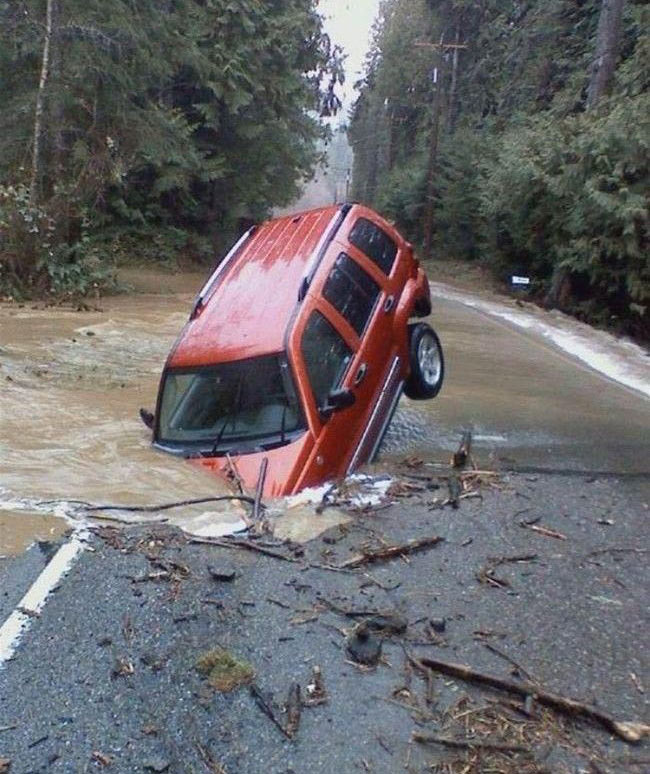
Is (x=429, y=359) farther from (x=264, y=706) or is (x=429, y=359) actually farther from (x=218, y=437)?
(x=264, y=706)

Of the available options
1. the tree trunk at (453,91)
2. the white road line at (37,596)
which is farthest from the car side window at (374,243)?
the tree trunk at (453,91)

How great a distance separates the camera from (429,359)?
28.4ft

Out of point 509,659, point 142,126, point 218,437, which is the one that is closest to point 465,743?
point 509,659

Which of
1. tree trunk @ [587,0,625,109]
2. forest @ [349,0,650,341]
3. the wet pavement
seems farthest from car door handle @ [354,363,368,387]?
tree trunk @ [587,0,625,109]

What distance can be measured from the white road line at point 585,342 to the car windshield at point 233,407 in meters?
6.82

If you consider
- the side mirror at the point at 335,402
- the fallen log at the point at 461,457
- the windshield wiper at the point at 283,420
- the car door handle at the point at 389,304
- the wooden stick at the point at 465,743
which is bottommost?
the fallen log at the point at 461,457

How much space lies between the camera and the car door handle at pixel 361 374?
Answer: 6.95m

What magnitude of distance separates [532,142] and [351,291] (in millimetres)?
16092

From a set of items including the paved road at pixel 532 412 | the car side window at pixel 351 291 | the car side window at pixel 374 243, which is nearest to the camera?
the car side window at pixel 351 291

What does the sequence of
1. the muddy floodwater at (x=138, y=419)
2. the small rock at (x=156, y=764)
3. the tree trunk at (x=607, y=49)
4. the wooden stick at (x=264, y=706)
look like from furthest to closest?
the tree trunk at (x=607, y=49)
the muddy floodwater at (x=138, y=419)
the wooden stick at (x=264, y=706)
the small rock at (x=156, y=764)

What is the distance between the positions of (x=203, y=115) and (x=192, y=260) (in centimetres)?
458

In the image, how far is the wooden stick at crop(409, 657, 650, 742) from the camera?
10.2ft

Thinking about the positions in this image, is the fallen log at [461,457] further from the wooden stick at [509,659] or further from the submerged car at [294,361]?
the wooden stick at [509,659]

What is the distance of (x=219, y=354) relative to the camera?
21.9 feet
